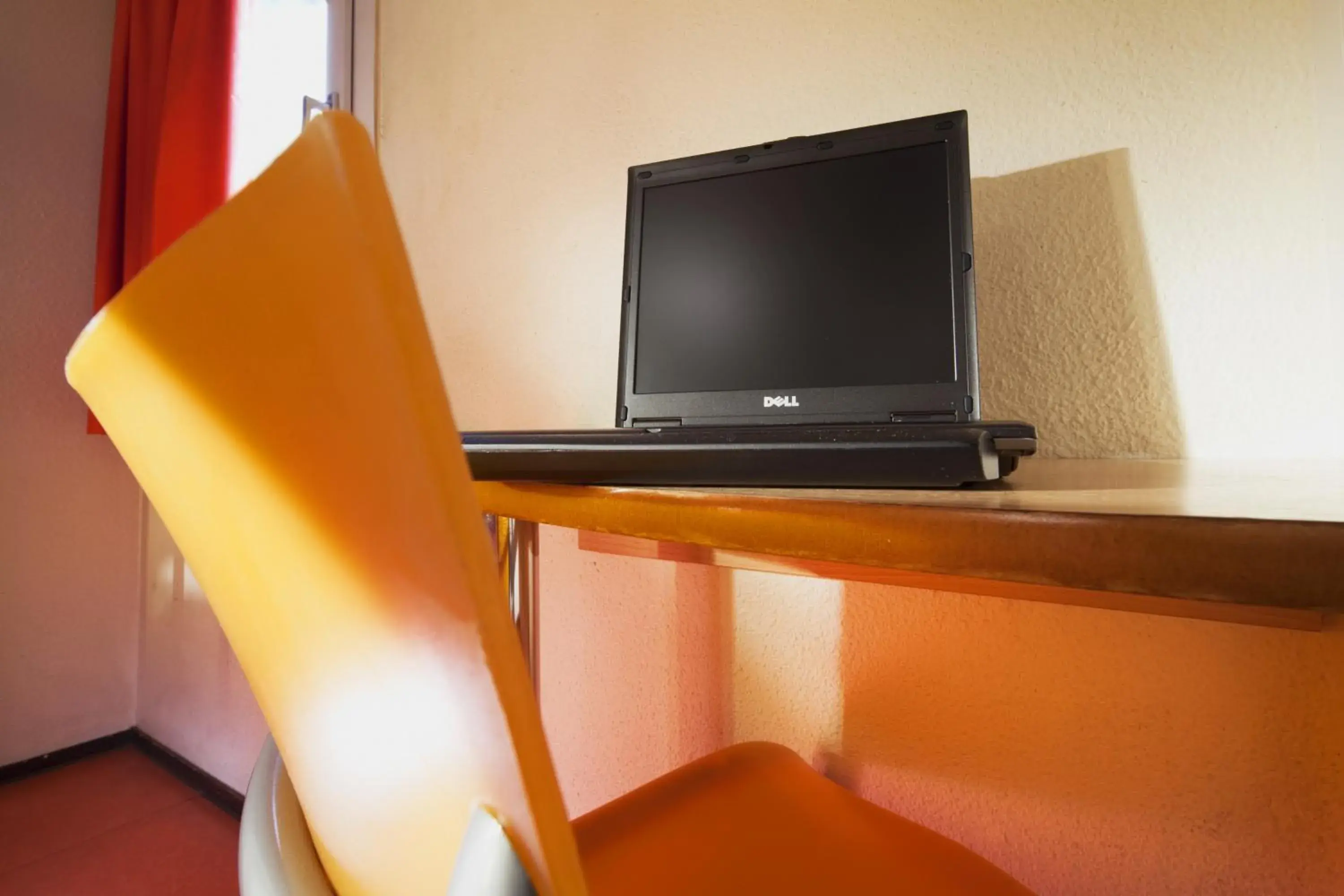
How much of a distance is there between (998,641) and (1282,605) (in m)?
0.57

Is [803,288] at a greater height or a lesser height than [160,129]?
lesser

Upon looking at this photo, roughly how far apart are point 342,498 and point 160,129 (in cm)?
207

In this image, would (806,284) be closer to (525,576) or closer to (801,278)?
(801,278)

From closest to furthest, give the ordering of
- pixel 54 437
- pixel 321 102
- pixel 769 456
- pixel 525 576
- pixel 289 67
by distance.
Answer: pixel 769 456 < pixel 525 576 < pixel 321 102 < pixel 289 67 < pixel 54 437

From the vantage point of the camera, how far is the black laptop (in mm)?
584

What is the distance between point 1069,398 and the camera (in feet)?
2.15

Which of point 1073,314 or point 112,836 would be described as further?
point 112,836

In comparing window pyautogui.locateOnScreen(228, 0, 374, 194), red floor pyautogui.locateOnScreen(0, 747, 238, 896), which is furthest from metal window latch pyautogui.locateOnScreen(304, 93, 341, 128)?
red floor pyautogui.locateOnScreen(0, 747, 238, 896)

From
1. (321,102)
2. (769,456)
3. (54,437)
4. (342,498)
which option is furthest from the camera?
(54,437)

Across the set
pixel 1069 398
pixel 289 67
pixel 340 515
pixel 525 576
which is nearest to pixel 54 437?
pixel 289 67

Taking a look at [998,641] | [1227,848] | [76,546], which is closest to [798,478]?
[998,641]

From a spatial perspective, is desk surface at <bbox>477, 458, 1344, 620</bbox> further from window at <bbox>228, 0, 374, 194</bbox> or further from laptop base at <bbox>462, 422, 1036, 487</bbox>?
window at <bbox>228, 0, 374, 194</bbox>

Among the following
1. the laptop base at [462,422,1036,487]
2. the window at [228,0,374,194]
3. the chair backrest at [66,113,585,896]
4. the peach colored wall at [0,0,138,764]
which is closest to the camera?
the chair backrest at [66,113,585,896]

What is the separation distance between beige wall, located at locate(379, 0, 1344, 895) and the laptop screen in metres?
0.16
